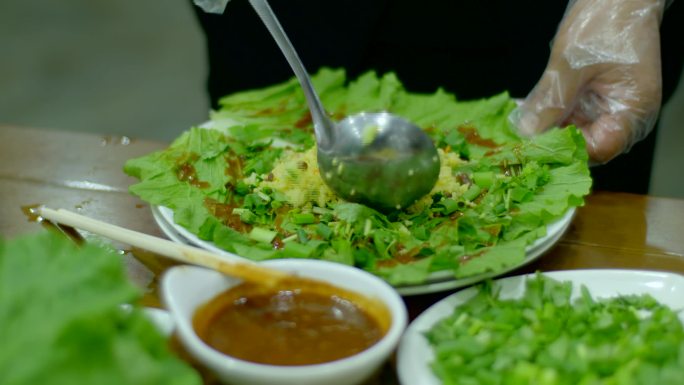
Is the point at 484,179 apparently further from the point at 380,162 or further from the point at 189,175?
the point at 189,175

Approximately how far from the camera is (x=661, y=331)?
3.97 feet

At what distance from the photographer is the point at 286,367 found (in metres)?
1.10

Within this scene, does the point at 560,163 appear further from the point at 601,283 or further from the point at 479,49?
the point at 479,49

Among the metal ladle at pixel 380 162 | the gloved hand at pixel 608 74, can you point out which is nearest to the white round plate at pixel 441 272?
the metal ladle at pixel 380 162

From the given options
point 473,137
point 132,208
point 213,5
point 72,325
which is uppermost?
point 213,5

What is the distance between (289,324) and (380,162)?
50cm

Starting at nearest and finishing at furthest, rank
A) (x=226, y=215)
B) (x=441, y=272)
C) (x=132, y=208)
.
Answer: (x=441, y=272), (x=226, y=215), (x=132, y=208)

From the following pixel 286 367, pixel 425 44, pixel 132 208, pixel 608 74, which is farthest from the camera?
pixel 425 44

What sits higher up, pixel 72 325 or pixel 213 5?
pixel 213 5

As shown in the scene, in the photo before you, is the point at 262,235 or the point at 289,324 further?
the point at 262,235

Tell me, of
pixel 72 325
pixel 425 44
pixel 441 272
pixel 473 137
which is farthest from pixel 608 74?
pixel 72 325

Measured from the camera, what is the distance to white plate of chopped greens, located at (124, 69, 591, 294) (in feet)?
4.80

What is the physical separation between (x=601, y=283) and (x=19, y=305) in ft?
3.08

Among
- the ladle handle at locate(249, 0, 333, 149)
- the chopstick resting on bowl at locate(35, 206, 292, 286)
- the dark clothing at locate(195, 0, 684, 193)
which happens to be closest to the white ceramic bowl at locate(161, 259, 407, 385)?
the chopstick resting on bowl at locate(35, 206, 292, 286)
